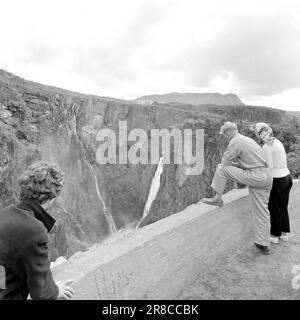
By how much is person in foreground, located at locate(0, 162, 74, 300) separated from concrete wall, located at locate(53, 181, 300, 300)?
0.43 m

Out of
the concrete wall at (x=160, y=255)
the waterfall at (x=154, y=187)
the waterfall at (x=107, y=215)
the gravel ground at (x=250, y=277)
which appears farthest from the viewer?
the waterfall at (x=154, y=187)

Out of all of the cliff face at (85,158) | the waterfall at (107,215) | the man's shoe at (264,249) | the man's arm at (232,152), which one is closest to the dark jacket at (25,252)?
the man's arm at (232,152)

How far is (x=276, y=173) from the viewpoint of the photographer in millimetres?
4043

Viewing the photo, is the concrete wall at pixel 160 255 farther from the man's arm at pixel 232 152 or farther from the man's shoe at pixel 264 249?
the man's arm at pixel 232 152

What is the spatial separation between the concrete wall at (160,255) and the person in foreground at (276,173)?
393 millimetres

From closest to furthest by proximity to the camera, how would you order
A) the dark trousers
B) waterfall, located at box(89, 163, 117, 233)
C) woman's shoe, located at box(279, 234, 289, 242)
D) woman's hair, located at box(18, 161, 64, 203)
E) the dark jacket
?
the dark jacket → woman's hair, located at box(18, 161, 64, 203) → the dark trousers → woman's shoe, located at box(279, 234, 289, 242) → waterfall, located at box(89, 163, 117, 233)

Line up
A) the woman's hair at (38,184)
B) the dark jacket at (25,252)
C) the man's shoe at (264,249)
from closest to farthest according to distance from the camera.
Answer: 1. the dark jacket at (25,252)
2. the woman's hair at (38,184)
3. the man's shoe at (264,249)

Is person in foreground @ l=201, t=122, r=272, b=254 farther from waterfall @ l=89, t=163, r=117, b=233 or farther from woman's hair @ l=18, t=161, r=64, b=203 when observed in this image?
waterfall @ l=89, t=163, r=117, b=233

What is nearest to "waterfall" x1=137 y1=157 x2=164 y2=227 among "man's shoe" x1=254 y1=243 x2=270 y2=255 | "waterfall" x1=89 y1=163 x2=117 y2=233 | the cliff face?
the cliff face

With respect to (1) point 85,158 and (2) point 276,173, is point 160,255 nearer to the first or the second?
(2) point 276,173

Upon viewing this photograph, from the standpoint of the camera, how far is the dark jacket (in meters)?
1.55

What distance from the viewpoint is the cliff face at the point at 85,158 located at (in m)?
17.3
